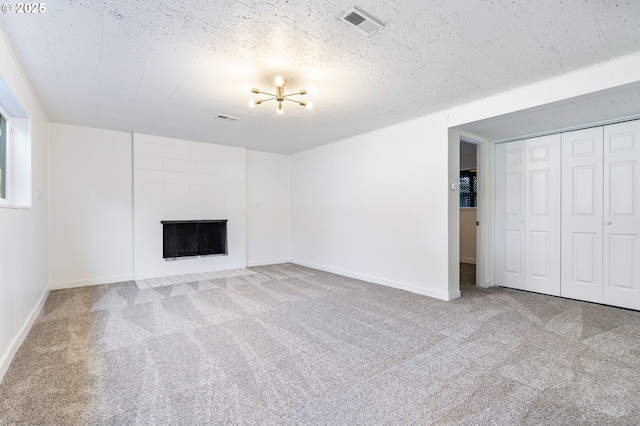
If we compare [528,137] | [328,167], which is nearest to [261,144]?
[328,167]

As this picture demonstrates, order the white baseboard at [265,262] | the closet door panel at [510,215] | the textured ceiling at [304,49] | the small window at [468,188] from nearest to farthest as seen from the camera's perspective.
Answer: the textured ceiling at [304,49] < the closet door panel at [510,215] < the white baseboard at [265,262] < the small window at [468,188]

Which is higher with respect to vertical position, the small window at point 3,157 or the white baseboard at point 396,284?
the small window at point 3,157

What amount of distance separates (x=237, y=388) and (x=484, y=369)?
5.74 feet

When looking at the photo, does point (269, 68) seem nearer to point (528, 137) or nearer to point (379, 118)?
point (379, 118)

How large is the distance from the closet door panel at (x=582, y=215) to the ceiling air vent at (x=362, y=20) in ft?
11.3

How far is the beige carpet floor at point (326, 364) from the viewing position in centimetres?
175

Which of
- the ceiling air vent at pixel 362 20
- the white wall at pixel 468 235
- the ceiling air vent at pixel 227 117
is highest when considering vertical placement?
the ceiling air vent at pixel 227 117

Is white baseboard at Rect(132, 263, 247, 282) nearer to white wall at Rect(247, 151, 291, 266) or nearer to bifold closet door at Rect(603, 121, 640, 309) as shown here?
white wall at Rect(247, 151, 291, 266)

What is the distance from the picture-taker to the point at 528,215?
4.44m

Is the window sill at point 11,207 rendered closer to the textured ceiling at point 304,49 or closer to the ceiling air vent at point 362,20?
the textured ceiling at point 304,49

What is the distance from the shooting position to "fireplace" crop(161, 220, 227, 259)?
17.7 feet

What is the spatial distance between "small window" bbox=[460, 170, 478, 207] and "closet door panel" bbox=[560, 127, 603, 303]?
2.78 m

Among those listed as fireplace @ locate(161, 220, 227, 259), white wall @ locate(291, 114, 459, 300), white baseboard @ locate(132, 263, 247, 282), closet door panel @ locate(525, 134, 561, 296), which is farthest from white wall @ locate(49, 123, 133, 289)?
closet door panel @ locate(525, 134, 561, 296)

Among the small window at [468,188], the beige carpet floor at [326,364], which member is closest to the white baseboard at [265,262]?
the beige carpet floor at [326,364]
